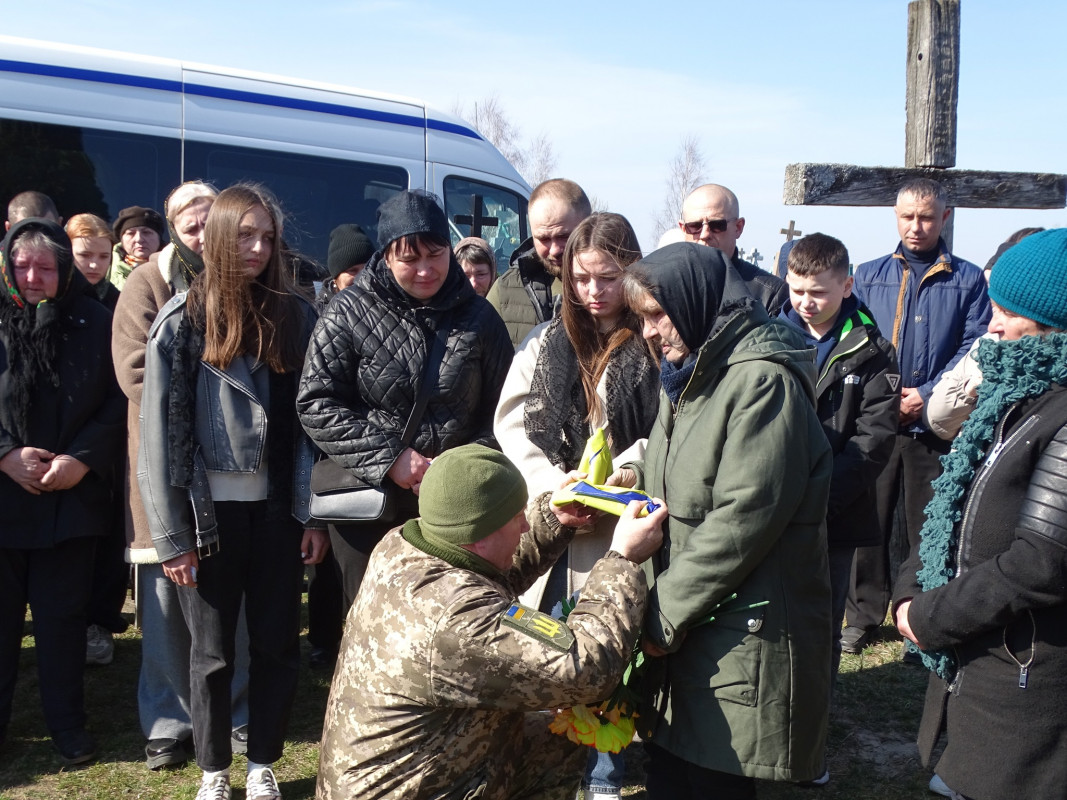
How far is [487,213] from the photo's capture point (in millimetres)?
8969

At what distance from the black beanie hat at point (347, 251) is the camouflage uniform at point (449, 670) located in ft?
11.3

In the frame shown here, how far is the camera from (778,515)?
2.28 m

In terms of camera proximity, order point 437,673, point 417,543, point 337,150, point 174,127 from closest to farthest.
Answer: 1. point 437,673
2. point 417,543
3. point 174,127
4. point 337,150

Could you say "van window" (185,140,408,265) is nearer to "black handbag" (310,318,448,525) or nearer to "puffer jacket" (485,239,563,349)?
"puffer jacket" (485,239,563,349)

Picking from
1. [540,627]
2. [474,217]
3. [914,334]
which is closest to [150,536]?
[540,627]

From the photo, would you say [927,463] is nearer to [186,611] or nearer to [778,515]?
[778,515]

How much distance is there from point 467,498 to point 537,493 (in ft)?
2.55

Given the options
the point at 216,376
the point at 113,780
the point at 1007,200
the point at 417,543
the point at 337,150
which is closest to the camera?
the point at 417,543

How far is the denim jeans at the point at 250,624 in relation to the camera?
331 centimetres

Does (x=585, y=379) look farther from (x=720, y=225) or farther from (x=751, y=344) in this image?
(x=720, y=225)

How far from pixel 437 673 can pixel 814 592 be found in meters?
0.93

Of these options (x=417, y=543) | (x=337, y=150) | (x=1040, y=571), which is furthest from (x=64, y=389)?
(x=337, y=150)

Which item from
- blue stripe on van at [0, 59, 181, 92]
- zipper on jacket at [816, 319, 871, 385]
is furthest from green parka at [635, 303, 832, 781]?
blue stripe on van at [0, 59, 181, 92]

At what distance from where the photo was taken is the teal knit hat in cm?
209
